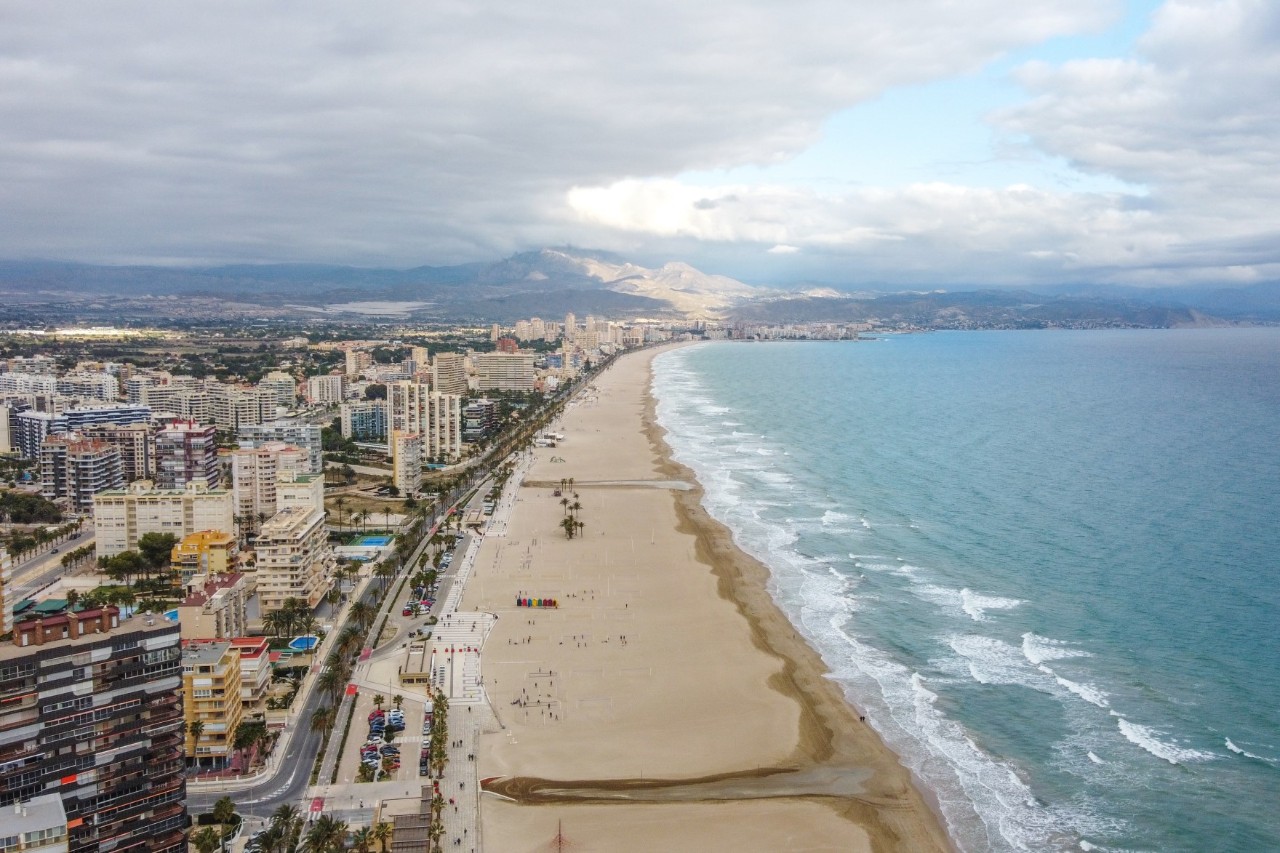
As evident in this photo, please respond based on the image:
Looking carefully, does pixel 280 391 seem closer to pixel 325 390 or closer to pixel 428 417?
pixel 325 390

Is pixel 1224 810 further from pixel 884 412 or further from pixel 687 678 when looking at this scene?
pixel 884 412

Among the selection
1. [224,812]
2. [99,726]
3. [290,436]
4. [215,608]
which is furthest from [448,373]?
[99,726]

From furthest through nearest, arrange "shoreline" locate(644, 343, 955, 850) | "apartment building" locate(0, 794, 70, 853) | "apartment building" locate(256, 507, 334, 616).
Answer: "apartment building" locate(256, 507, 334, 616) < "shoreline" locate(644, 343, 955, 850) < "apartment building" locate(0, 794, 70, 853)

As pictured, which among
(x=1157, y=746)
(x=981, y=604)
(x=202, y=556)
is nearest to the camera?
(x=1157, y=746)

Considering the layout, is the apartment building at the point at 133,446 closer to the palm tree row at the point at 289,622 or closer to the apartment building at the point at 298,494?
the apartment building at the point at 298,494

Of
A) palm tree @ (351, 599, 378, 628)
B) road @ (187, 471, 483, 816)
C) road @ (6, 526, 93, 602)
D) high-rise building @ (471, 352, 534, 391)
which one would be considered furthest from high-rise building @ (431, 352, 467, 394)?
road @ (187, 471, 483, 816)

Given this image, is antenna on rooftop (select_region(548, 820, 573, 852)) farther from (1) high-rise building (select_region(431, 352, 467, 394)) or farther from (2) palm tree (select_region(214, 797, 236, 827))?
(1) high-rise building (select_region(431, 352, 467, 394))

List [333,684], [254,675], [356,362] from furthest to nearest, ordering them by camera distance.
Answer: [356,362] → [333,684] → [254,675]

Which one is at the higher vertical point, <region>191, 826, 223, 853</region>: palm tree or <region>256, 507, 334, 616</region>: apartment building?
<region>256, 507, 334, 616</region>: apartment building
